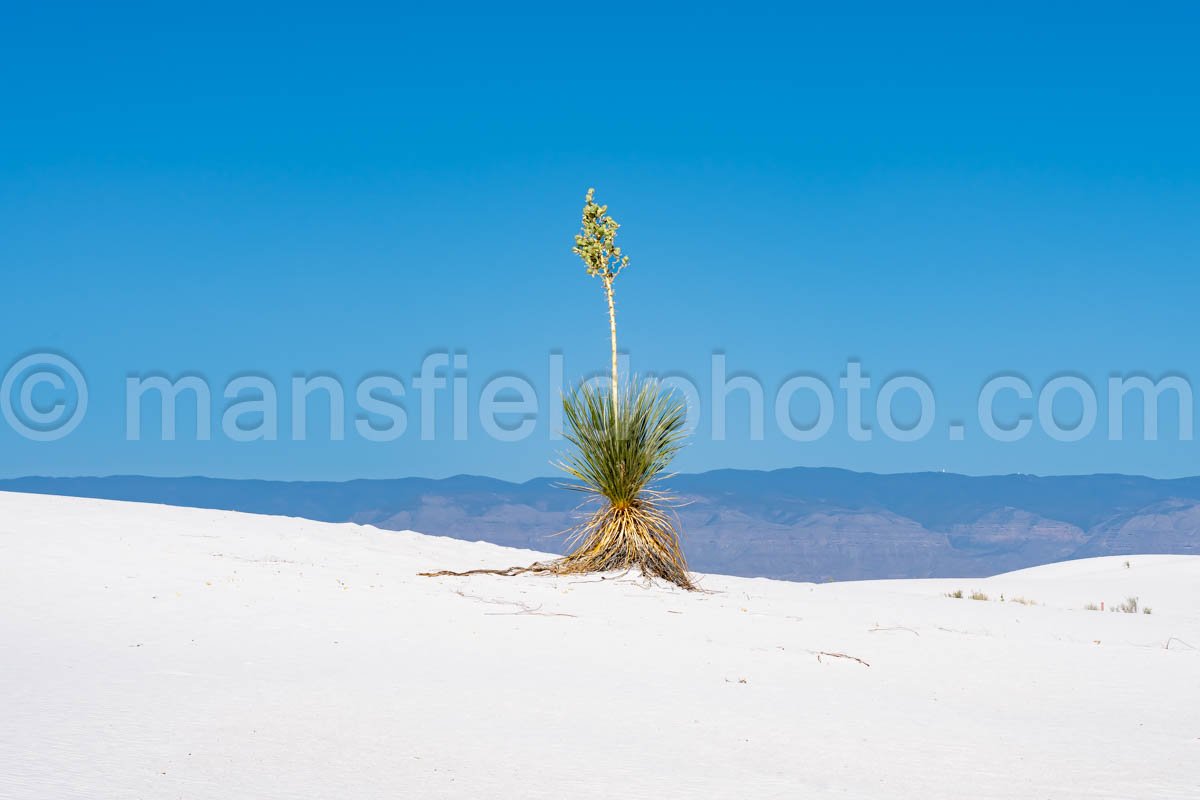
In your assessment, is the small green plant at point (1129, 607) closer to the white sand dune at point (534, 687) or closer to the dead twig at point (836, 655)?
the white sand dune at point (534, 687)

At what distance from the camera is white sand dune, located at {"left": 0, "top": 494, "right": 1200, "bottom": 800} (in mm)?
4867

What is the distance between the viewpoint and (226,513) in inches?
642

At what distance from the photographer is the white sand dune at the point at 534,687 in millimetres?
4867

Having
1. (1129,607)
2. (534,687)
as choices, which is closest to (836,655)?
(534,687)

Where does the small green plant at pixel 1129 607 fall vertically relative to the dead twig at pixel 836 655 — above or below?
below

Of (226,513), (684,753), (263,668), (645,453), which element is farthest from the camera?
(226,513)

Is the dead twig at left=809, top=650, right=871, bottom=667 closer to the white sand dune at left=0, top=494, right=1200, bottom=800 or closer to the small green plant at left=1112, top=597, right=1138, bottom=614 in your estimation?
the white sand dune at left=0, top=494, right=1200, bottom=800

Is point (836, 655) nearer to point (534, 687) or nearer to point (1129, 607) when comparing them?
point (534, 687)

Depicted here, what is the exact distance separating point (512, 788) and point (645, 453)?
8.19 meters

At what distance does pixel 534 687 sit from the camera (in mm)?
6703

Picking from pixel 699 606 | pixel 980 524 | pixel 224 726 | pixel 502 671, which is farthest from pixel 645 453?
→ pixel 980 524

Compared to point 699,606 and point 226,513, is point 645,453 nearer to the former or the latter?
point 699,606

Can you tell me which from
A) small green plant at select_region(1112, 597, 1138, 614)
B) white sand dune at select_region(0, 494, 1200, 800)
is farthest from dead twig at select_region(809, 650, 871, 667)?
small green plant at select_region(1112, 597, 1138, 614)

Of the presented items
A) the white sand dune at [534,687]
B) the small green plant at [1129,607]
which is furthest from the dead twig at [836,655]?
the small green plant at [1129,607]
